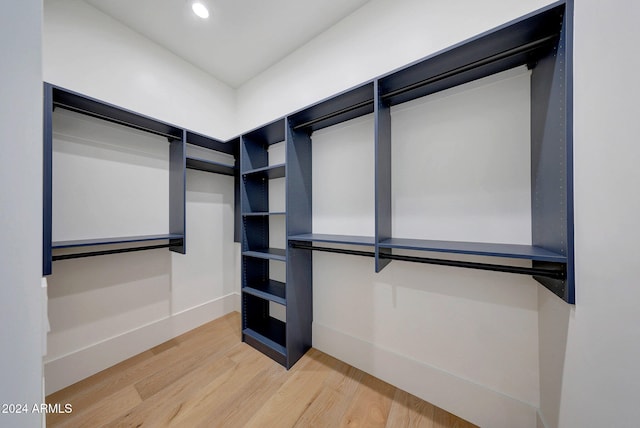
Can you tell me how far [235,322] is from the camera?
2471mm

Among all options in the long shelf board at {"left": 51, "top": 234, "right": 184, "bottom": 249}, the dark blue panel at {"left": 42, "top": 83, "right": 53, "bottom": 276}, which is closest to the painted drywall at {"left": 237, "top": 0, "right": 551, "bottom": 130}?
the dark blue panel at {"left": 42, "top": 83, "right": 53, "bottom": 276}

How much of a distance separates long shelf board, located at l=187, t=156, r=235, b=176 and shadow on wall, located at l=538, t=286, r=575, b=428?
2.66 meters

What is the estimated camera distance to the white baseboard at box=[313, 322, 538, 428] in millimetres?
1204

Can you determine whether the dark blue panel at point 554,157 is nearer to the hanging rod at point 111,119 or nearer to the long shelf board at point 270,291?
the long shelf board at point 270,291

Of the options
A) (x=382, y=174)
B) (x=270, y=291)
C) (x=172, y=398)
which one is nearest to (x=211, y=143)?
(x=270, y=291)

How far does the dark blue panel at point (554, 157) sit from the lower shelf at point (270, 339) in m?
1.87

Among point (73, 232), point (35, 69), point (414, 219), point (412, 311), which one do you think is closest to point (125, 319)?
point (73, 232)

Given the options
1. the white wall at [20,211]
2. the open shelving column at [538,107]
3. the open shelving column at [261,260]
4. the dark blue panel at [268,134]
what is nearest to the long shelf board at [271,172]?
the open shelving column at [261,260]

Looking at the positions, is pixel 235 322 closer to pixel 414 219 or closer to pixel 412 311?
pixel 412 311

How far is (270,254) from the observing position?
197 cm

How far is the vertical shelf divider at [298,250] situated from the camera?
5.87 feet

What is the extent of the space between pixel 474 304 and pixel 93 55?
340 centimetres

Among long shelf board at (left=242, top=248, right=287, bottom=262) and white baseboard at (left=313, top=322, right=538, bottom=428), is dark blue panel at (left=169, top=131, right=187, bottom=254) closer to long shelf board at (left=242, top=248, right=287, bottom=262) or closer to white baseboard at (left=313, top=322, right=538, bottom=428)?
long shelf board at (left=242, top=248, right=287, bottom=262)

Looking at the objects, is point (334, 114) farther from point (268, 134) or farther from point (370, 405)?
point (370, 405)
